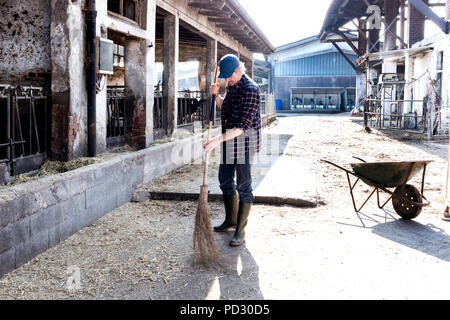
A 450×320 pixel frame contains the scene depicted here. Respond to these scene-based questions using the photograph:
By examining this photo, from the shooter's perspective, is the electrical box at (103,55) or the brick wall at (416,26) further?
the brick wall at (416,26)

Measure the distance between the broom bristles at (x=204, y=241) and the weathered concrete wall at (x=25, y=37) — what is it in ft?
9.33

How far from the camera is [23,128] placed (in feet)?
18.3

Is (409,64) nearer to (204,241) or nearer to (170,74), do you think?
(170,74)

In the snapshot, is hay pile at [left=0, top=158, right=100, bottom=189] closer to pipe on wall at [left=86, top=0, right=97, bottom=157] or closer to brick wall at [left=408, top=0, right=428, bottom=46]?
pipe on wall at [left=86, top=0, right=97, bottom=157]

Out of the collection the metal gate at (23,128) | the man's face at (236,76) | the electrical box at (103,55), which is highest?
the electrical box at (103,55)

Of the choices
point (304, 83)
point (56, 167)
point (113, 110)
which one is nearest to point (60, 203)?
point (56, 167)

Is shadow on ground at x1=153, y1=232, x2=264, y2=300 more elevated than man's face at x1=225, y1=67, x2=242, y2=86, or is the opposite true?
man's face at x1=225, y1=67, x2=242, y2=86

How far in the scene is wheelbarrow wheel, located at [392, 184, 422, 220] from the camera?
17.3 feet

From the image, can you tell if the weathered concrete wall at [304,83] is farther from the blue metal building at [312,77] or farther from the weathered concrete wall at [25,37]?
the weathered concrete wall at [25,37]

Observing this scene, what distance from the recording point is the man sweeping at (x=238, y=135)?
4.39 metres

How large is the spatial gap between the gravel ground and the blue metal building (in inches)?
1347

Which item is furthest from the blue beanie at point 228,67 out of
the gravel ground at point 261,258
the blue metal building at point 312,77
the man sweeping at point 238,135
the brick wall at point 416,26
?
the blue metal building at point 312,77

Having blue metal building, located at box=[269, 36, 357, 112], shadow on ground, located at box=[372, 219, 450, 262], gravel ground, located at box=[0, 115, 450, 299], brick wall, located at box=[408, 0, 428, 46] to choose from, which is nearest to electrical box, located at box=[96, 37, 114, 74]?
gravel ground, located at box=[0, 115, 450, 299]
